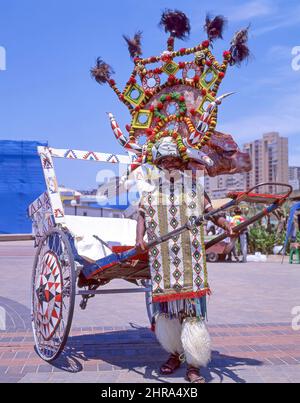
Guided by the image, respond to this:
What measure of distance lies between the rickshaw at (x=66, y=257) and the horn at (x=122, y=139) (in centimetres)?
56

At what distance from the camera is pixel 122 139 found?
4871mm

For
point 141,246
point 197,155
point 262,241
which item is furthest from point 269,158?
point 141,246

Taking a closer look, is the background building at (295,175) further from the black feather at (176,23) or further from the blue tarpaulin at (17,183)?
the blue tarpaulin at (17,183)

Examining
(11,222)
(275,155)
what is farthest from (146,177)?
(275,155)

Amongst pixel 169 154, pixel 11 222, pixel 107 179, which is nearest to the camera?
pixel 169 154

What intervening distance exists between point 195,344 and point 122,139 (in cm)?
180

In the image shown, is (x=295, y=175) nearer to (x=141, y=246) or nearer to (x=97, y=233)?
(x=97, y=233)

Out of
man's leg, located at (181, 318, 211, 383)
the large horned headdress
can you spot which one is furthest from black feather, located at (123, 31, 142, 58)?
man's leg, located at (181, 318, 211, 383)

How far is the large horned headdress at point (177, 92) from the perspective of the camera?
4.48m

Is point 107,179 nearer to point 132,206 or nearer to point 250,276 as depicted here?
point 132,206

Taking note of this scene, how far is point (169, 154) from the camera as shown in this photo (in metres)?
4.29

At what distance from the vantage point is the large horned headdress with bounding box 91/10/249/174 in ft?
14.7

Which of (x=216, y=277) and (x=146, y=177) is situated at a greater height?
(x=146, y=177)

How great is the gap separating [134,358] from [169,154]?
1858 mm
